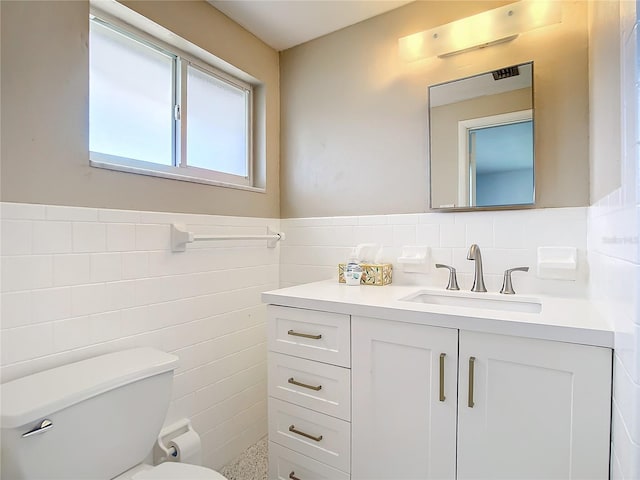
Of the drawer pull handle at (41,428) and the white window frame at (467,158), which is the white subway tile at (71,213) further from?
the white window frame at (467,158)

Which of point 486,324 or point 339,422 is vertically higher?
point 486,324

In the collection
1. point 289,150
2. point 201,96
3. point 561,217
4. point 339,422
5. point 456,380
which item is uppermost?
point 201,96

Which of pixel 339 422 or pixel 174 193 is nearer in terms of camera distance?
pixel 339 422

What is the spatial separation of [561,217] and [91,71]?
6.28 ft

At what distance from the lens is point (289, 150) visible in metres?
2.06

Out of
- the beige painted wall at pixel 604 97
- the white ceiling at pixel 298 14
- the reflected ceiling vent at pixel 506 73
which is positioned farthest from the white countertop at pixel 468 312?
the white ceiling at pixel 298 14

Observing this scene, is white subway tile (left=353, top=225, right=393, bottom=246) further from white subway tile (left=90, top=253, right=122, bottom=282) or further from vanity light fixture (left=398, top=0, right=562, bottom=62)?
white subway tile (left=90, top=253, right=122, bottom=282)

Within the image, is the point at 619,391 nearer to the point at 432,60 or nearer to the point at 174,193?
the point at 432,60

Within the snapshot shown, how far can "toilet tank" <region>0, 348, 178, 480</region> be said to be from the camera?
862mm

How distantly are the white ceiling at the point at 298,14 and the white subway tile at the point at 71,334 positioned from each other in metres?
1.52

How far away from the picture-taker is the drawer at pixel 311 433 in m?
1.21

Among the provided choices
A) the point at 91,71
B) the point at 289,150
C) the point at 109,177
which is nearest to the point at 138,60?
the point at 91,71

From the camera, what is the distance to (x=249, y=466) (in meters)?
1.69

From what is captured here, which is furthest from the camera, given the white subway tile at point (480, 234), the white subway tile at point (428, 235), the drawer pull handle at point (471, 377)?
the white subway tile at point (428, 235)
